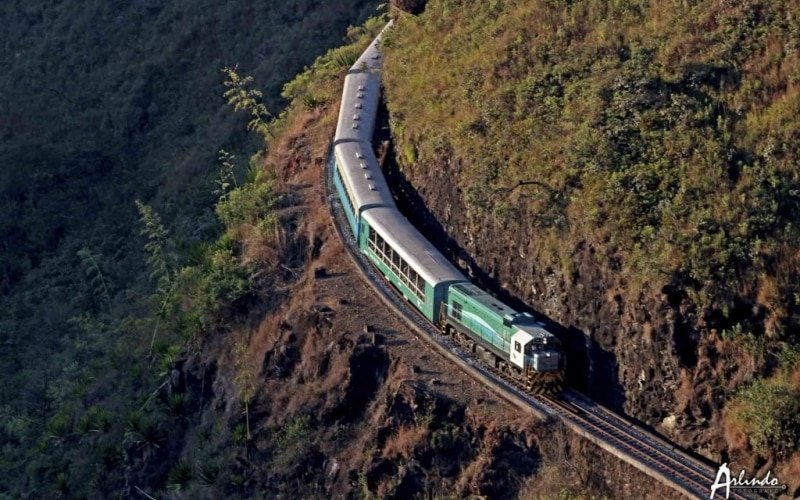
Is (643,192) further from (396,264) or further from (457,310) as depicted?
(396,264)

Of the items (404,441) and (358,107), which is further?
(358,107)

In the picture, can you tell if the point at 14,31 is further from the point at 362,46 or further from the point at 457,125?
the point at 457,125

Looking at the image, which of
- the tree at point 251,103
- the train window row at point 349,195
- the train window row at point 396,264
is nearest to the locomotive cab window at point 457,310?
the train window row at point 396,264

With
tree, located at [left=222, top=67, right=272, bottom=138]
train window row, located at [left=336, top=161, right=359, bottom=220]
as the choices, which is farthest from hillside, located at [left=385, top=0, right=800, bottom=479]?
tree, located at [left=222, top=67, right=272, bottom=138]

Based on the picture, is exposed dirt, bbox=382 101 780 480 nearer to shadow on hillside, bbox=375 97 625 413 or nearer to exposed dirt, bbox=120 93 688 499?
shadow on hillside, bbox=375 97 625 413

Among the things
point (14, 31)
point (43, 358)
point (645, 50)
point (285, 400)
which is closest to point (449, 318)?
point (285, 400)

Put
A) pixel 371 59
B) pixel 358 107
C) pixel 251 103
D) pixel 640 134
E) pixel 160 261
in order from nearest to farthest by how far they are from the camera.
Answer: pixel 640 134 → pixel 358 107 → pixel 160 261 → pixel 371 59 → pixel 251 103

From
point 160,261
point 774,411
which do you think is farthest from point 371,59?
point 774,411

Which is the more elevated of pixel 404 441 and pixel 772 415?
pixel 772 415
